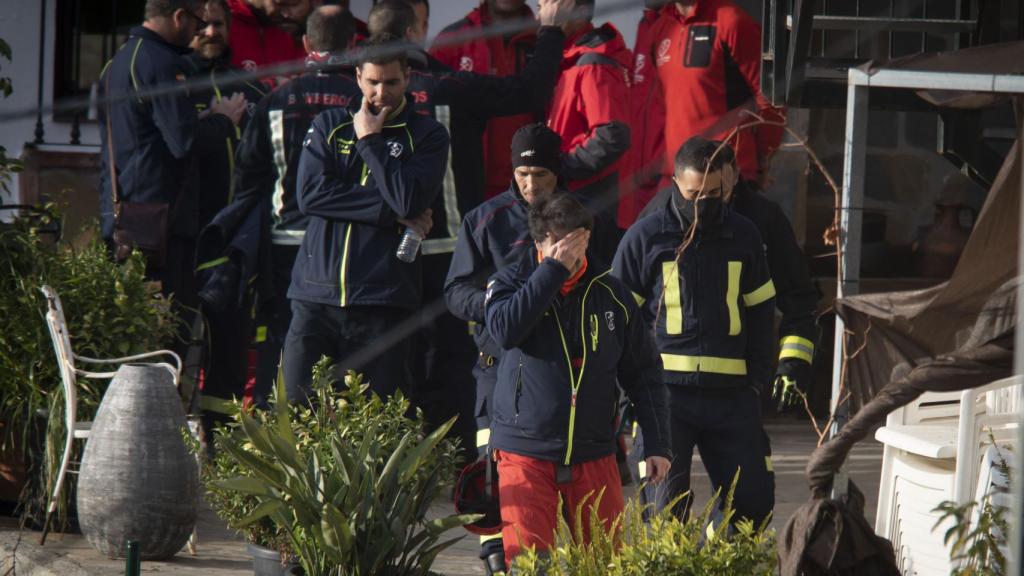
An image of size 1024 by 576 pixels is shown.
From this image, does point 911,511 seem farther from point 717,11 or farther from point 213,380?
point 213,380

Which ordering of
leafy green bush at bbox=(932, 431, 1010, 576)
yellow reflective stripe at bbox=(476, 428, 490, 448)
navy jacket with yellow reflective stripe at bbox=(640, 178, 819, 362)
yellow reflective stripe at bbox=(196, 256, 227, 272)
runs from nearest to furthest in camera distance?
leafy green bush at bbox=(932, 431, 1010, 576), yellow reflective stripe at bbox=(476, 428, 490, 448), navy jacket with yellow reflective stripe at bbox=(640, 178, 819, 362), yellow reflective stripe at bbox=(196, 256, 227, 272)

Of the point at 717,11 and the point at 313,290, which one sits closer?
the point at 313,290

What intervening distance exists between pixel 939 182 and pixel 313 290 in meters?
5.24

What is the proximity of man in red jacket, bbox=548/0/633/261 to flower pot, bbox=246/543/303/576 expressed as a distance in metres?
2.86

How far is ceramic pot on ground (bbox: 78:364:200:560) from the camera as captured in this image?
630 centimetres

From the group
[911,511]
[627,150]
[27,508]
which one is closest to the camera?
[911,511]

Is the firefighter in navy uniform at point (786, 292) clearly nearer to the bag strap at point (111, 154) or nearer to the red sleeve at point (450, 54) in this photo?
the red sleeve at point (450, 54)

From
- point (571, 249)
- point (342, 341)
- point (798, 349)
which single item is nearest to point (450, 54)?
point (342, 341)

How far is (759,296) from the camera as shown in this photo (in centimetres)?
631

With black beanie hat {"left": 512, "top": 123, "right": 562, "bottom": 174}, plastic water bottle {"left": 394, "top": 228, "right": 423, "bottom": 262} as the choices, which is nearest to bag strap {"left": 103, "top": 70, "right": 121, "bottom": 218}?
plastic water bottle {"left": 394, "top": 228, "right": 423, "bottom": 262}

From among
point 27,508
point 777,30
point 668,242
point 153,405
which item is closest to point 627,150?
point 668,242

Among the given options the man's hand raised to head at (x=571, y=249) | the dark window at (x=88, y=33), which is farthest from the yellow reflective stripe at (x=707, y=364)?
the dark window at (x=88, y=33)

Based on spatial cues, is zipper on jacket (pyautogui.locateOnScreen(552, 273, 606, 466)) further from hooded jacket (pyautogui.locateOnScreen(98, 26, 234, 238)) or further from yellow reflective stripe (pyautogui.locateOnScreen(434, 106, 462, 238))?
hooded jacket (pyautogui.locateOnScreen(98, 26, 234, 238))

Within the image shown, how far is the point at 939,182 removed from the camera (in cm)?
1062
